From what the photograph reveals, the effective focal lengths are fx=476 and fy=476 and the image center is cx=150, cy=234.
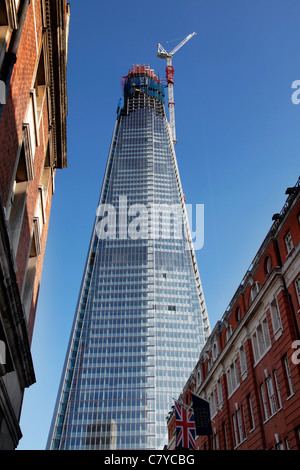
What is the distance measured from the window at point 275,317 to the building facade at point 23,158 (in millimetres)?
16441

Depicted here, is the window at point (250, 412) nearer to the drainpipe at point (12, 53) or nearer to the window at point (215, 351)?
the window at point (215, 351)

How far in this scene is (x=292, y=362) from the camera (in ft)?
96.4

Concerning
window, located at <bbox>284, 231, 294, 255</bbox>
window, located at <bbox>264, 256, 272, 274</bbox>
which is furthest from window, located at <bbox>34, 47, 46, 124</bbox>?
window, located at <bbox>264, 256, 272, 274</bbox>

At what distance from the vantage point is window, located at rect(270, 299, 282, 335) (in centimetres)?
3259

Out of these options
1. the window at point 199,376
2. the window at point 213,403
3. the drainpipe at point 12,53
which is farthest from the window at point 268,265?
the drainpipe at point 12,53

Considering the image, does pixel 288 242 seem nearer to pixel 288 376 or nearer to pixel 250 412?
pixel 288 376

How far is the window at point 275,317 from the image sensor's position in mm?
32594

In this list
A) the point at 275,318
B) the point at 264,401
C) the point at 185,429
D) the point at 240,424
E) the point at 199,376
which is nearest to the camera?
the point at 275,318

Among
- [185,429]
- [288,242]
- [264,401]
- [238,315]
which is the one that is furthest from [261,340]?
[185,429]

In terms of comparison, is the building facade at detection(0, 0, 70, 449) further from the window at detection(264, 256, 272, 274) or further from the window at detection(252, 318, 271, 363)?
the window at detection(252, 318, 271, 363)

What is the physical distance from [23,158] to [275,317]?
2136cm

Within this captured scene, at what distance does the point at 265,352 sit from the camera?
34375mm

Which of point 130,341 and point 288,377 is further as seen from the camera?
point 130,341
